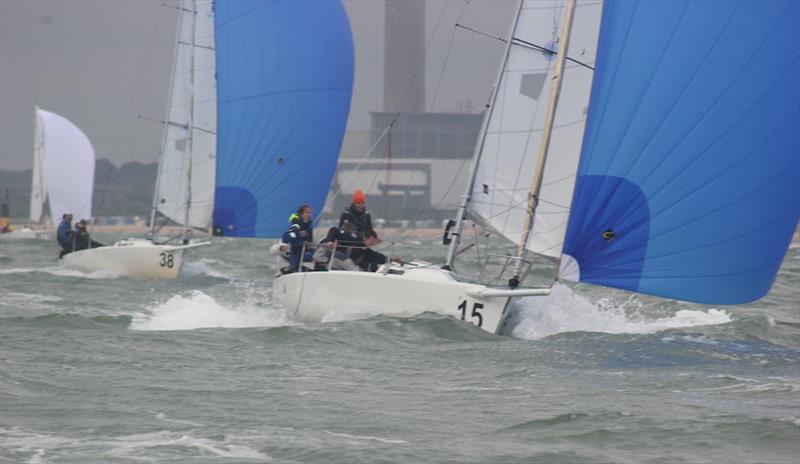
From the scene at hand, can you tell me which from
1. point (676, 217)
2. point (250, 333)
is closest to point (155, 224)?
point (250, 333)

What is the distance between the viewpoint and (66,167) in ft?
119

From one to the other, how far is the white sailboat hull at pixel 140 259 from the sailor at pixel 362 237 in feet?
23.4

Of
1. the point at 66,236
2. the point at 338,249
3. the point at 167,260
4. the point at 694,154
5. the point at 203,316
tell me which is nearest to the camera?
the point at 694,154

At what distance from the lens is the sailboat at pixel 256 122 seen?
1812 cm

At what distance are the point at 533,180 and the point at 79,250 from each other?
11.8 m

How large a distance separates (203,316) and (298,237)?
1.11m

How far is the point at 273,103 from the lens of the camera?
722 inches

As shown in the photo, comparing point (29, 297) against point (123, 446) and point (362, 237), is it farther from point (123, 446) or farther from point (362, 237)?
point (123, 446)

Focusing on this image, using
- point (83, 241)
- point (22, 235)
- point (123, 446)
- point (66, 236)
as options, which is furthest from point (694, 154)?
point (22, 235)

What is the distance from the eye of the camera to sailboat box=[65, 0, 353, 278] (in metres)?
18.1

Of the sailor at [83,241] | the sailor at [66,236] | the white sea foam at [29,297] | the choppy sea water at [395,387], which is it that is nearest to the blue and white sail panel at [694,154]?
the choppy sea water at [395,387]

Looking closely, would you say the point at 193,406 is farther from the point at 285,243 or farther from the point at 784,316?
the point at 784,316

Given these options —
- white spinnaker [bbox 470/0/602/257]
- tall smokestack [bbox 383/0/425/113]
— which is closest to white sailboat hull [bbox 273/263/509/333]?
white spinnaker [bbox 470/0/602/257]

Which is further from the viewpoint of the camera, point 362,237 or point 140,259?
point 140,259
